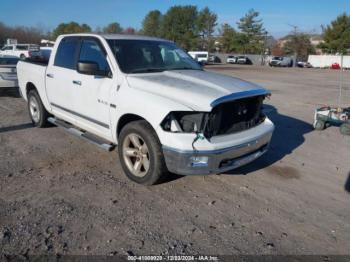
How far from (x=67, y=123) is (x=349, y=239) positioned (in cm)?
475

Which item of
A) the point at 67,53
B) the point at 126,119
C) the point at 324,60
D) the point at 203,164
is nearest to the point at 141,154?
the point at 126,119

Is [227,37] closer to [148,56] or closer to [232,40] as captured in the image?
[232,40]

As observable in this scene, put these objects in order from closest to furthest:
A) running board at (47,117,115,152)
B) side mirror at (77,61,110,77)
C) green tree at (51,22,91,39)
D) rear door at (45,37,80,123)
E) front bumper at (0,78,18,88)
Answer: side mirror at (77,61,110,77)
running board at (47,117,115,152)
rear door at (45,37,80,123)
front bumper at (0,78,18,88)
green tree at (51,22,91,39)

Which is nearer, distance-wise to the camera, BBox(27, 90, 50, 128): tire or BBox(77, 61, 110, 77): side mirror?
BBox(77, 61, 110, 77): side mirror

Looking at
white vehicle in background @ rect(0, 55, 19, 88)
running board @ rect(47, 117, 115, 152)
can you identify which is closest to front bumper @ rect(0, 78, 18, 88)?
white vehicle in background @ rect(0, 55, 19, 88)

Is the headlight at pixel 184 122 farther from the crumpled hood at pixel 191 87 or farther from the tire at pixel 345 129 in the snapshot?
the tire at pixel 345 129

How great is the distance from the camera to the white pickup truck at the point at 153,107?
12.8 ft

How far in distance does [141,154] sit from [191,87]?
41.9 inches

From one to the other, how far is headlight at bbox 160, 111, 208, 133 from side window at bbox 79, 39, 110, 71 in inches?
56.0

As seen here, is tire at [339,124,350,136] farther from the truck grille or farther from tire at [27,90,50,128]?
tire at [27,90,50,128]

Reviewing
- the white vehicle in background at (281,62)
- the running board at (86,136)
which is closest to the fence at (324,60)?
the white vehicle in background at (281,62)

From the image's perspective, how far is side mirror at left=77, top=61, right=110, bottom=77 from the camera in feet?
15.1

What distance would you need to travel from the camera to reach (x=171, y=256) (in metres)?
3.05

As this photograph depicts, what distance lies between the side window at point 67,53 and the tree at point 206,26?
7447cm
